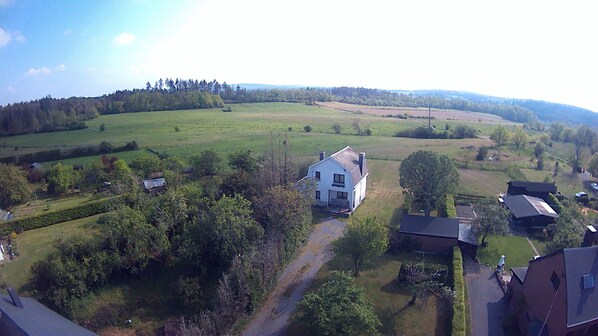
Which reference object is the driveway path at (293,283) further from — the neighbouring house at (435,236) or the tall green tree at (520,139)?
the tall green tree at (520,139)

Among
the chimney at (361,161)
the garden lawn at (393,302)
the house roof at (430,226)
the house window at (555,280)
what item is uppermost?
the chimney at (361,161)

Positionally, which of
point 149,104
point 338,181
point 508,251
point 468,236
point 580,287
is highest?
point 149,104

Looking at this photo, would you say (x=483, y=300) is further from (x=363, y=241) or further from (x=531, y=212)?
(x=531, y=212)

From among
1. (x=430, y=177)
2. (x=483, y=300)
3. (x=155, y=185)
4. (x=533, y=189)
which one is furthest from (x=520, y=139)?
(x=155, y=185)

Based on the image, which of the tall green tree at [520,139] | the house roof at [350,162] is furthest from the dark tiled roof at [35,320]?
the tall green tree at [520,139]

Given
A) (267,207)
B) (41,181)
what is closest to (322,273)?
(267,207)

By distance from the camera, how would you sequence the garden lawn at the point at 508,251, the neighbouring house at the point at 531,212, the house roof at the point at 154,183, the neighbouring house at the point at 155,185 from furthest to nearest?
the house roof at the point at 154,183
the neighbouring house at the point at 155,185
the neighbouring house at the point at 531,212
the garden lawn at the point at 508,251

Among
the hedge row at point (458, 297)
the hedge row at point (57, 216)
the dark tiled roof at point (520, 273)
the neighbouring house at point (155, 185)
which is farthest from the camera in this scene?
the neighbouring house at point (155, 185)

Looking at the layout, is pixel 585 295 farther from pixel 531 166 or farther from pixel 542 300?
pixel 531 166
